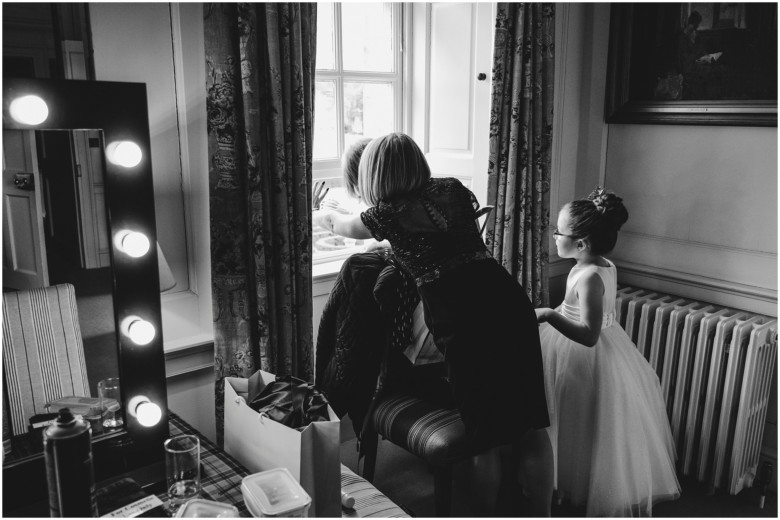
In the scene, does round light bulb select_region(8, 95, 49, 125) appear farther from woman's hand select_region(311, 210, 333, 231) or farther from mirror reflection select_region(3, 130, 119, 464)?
woman's hand select_region(311, 210, 333, 231)

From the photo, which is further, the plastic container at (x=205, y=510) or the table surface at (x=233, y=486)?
the table surface at (x=233, y=486)

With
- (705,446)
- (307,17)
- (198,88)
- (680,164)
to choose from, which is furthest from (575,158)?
(198,88)

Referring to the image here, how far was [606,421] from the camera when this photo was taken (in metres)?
2.19

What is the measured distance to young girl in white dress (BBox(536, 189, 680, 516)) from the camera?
213 cm

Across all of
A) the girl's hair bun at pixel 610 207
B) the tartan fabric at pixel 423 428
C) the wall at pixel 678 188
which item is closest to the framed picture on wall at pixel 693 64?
the wall at pixel 678 188

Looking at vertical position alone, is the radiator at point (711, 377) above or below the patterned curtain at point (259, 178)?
below

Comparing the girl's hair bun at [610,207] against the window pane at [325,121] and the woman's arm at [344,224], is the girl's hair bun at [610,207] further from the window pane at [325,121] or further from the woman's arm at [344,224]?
the window pane at [325,121]

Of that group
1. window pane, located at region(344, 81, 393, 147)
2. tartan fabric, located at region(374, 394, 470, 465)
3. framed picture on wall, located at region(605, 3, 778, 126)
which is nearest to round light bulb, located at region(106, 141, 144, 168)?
tartan fabric, located at region(374, 394, 470, 465)

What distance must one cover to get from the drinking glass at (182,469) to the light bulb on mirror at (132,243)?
1.37 ft

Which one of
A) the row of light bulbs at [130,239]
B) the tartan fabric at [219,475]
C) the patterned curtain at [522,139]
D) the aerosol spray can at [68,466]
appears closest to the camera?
the aerosol spray can at [68,466]

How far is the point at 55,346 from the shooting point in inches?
54.0

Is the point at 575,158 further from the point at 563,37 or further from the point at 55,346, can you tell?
the point at 55,346

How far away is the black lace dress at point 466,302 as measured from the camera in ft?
6.05

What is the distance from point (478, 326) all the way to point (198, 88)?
3.43 feet
